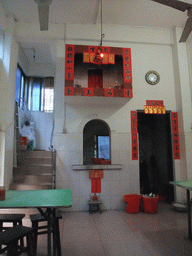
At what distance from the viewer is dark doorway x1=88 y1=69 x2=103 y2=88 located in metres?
6.16

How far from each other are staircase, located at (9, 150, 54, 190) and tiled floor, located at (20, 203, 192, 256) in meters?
0.87

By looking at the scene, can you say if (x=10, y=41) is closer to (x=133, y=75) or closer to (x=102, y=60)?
(x=102, y=60)

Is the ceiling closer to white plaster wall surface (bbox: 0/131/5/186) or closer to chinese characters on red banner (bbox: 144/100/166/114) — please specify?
chinese characters on red banner (bbox: 144/100/166/114)

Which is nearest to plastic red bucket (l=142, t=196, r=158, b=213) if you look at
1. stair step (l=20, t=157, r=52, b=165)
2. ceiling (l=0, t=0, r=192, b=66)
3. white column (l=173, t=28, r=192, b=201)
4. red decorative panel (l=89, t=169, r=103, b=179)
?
white column (l=173, t=28, r=192, b=201)

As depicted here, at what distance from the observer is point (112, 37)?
5.71 meters

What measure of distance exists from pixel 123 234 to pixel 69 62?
13.5ft

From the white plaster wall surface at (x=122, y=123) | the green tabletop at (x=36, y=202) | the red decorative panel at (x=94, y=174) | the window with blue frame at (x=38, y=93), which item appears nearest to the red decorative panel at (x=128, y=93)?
the white plaster wall surface at (x=122, y=123)

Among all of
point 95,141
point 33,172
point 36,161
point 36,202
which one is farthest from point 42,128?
point 36,202

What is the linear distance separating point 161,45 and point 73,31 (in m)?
2.72

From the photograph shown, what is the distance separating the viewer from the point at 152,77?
5.77m

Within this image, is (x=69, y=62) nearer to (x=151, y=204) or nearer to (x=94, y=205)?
(x=94, y=205)

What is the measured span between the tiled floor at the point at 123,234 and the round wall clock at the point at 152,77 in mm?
3625

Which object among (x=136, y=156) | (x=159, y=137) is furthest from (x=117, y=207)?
(x=159, y=137)

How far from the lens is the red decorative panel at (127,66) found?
5.20m
